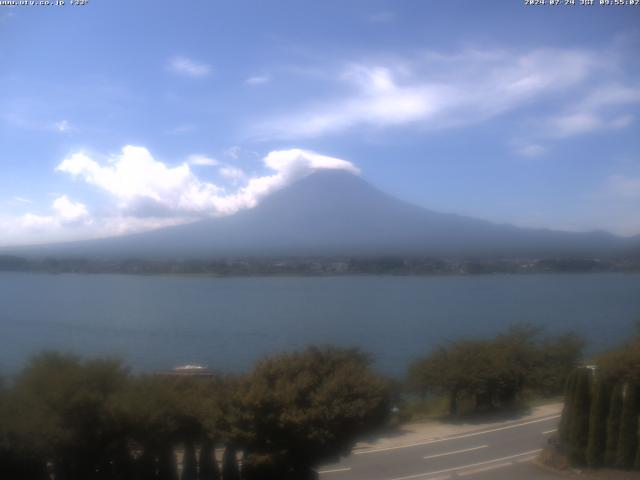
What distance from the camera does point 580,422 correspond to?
27.4 feet

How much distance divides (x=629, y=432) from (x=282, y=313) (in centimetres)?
2201

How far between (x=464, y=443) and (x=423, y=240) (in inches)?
1721

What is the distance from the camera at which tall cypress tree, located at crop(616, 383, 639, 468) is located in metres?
7.95

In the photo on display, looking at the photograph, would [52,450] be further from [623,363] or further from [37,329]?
[37,329]

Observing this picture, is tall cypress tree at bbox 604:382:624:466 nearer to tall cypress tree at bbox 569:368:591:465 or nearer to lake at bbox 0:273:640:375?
tall cypress tree at bbox 569:368:591:465

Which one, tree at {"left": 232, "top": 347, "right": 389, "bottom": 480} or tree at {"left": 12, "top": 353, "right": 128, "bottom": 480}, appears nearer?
tree at {"left": 12, "top": 353, "right": 128, "bottom": 480}

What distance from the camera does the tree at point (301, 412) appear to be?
21.7 ft

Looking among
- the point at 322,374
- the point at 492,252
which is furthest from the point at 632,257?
the point at 322,374

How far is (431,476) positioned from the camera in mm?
8320

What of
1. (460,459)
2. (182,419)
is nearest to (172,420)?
(182,419)

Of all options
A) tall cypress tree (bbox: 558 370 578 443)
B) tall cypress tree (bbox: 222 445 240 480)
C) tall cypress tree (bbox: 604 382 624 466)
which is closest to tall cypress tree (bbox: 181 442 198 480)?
tall cypress tree (bbox: 222 445 240 480)

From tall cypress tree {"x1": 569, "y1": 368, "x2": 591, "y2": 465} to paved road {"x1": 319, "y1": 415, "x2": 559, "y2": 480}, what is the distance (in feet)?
1.89

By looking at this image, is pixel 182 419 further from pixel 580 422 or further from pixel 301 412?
pixel 580 422

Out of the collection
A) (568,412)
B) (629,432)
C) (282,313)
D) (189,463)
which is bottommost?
(629,432)
